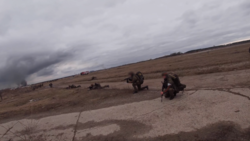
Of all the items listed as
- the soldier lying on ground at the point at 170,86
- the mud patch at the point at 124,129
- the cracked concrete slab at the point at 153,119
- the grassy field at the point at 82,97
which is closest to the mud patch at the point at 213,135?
the mud patch at the point at 124,129

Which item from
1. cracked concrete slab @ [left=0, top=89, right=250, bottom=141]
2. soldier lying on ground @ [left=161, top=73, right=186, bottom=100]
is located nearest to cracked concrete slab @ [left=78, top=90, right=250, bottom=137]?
cracked concrete slab @ [left=0, top=89, right=250, bottom=141]

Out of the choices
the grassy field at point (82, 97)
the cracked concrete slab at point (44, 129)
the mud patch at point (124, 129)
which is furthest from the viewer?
the grassy field at point (82, 97)

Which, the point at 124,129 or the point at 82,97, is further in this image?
the point at 82,97

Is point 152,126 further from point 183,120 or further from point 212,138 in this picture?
point 212,138

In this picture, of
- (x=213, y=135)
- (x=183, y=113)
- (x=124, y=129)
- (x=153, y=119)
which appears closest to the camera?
(x=213, y=135)

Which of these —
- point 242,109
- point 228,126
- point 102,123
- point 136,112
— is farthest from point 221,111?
point 102,123

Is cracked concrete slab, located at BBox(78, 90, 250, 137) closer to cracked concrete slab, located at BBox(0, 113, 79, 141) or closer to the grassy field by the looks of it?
cracked concrete slab, located at BBox(0, 113, 79, 141)

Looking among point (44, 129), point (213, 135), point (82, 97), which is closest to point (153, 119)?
point (213, 135)

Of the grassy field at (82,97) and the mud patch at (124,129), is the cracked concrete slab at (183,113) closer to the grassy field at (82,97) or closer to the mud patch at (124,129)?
the mud patch at (124,129)

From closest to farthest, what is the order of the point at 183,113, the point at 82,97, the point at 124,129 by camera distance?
the point at 124,129
the point at 183,113
the point at 82,97

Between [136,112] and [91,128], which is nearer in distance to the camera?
[91,128]

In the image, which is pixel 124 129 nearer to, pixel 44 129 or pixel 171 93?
pixel 171 93

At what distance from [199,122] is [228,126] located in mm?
709

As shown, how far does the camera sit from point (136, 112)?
633 cm
